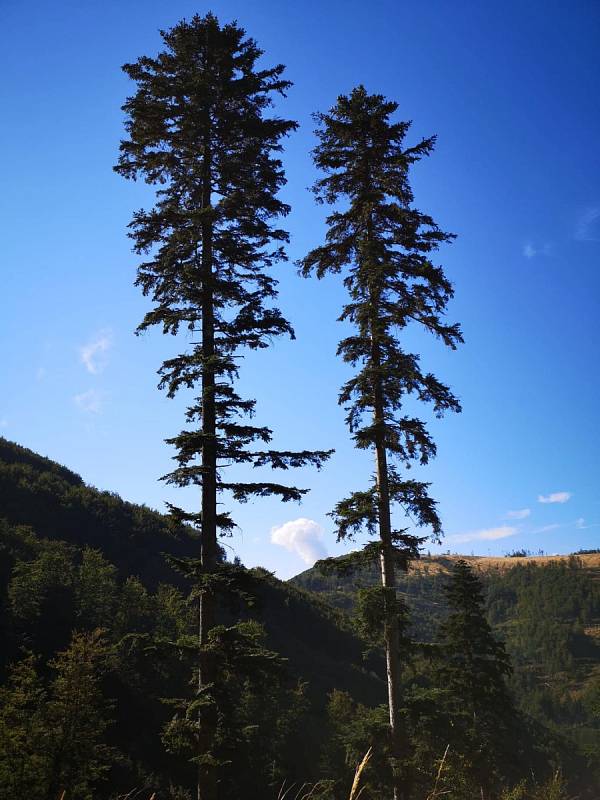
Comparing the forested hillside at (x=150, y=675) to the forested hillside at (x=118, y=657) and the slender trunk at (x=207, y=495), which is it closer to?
the forested hillside at (x=118, y=657)

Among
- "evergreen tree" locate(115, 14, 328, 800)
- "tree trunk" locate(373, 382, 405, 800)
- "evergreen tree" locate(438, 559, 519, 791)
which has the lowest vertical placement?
"evergreen tree" locate(438, 559, 519, 791)

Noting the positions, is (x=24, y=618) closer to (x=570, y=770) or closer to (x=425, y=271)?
(x=425, y=271)

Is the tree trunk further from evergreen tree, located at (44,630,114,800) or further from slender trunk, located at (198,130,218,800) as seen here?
evergreen tree, located at (44,630,114,800)

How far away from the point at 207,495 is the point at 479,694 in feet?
76.6

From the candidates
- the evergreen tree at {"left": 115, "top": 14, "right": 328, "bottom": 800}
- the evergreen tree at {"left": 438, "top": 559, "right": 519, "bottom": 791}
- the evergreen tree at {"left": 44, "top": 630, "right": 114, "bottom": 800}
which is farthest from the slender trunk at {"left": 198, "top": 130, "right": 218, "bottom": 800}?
the evergreen tree at {"left": 438, "top": 559, "right": 519, "bottom": 791}

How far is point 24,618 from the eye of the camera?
3369cm

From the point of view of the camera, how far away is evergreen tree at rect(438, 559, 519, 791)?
2652 cm

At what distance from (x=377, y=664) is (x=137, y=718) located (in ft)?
134

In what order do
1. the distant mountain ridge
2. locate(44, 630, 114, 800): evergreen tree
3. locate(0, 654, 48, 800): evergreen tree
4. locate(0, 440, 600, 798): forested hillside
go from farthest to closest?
1. the distant mountain ridge
2. locate(44, 630, 114, 800): evergreen tree
3. locate(0, 654, 48, 800): evergreen tree
4. locate(0, 440, 600, 798): forested hillside

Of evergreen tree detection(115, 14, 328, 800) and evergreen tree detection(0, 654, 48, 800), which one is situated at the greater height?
evergreen tree detection(115, 14, 328, 800)

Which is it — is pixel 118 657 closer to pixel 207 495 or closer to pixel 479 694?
pixel 479 694

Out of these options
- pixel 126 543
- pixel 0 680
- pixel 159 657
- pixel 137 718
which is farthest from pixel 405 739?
pixel 126 543

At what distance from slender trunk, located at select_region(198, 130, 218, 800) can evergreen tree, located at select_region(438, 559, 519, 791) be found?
19374 millimetres

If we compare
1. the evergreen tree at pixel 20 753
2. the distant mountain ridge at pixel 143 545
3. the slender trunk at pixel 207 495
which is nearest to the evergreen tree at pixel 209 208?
the slender trunk at pixel 207 495
